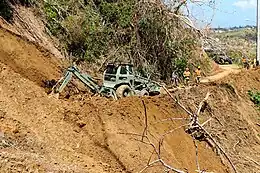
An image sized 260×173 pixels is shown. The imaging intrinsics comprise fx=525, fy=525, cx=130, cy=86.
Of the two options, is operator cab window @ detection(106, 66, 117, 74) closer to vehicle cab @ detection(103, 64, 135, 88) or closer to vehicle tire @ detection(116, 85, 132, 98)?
vehicle cab @ detection(103, 64, 135, 88)

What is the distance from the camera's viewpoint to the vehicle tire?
18781 millimetres

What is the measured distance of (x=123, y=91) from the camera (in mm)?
18969

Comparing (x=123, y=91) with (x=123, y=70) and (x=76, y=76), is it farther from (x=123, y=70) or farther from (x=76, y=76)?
(x=76, y=76)

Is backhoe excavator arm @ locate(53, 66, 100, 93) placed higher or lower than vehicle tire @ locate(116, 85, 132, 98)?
higher

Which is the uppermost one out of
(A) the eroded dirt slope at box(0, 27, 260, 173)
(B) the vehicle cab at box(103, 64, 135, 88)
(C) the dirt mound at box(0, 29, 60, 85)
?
(C) the dirt mound at box(0, 29, 60, 85)

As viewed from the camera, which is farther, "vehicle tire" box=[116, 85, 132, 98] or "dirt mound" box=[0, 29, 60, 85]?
"vehicle tire" box=[116, 85, 132, 98]

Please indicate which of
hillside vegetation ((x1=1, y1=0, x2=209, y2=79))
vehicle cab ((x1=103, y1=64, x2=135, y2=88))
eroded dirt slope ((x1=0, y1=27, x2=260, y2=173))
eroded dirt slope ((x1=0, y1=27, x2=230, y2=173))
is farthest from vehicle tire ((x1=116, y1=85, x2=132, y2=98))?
hillside vegetation ((x1=1, y1=0, x2=209, y2=79))

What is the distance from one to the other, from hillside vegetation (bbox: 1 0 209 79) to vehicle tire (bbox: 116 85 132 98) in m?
4.87

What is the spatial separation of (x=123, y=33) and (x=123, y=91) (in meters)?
8.07

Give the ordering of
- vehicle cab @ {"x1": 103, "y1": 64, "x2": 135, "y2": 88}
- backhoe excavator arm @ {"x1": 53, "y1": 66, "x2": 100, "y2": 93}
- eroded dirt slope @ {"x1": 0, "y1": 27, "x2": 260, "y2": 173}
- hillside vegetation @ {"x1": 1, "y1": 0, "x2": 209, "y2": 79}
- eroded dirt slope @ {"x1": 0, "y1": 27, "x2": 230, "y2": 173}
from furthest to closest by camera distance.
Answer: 1. hillside vegetation @ {"x1": 1, "y1": 0, "x2": 209, "y2": 79}
2. vehicle cab @ {"x1": 103, "y1": 64, "x2": 135, "y2": 88}
3. backhoe excavator arm @ {"x1": 53, "y1": 66, "x2": 100, "y2": 93}
4. eroded dirt slope @ {"x1": 0, "y1": 27, "x2": 260, "y2": 173}
5. eroded dirt slope @ {"x1": 0, "y1": 27, "x2": 230, "y2": 173}

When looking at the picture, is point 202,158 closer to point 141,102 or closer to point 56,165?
point 141,102

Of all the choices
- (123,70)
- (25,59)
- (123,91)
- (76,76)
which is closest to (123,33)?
(123,70)

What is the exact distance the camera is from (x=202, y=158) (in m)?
14.8

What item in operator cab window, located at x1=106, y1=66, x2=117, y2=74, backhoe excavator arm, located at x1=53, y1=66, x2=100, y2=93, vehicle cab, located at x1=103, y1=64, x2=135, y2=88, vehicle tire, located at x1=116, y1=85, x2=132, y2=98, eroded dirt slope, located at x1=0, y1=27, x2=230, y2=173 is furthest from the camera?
operator cab window, located at x1=106, y1=66, x2=117, y2=74
